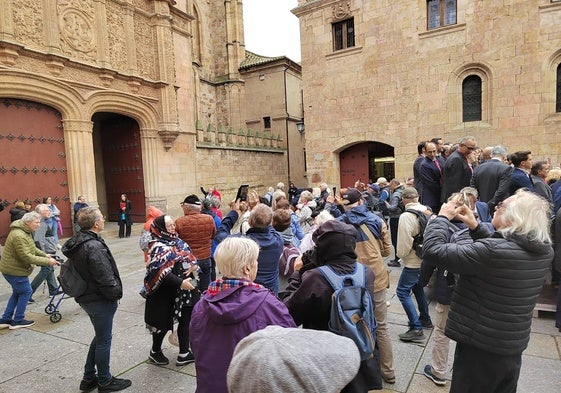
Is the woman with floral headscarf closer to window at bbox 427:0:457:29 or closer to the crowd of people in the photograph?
the crowd of people

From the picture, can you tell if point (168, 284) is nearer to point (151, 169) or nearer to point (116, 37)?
point (151, 169)

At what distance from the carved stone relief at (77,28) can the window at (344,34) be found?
10.3 meters

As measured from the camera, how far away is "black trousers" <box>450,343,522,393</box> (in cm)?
211

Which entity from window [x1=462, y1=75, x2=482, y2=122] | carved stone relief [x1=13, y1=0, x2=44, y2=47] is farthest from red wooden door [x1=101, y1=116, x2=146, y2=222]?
window [x1=462, y1=75, x2=482, y2=122]

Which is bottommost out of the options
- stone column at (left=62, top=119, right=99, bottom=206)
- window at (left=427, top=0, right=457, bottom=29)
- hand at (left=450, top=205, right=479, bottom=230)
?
hand at (left=450, top=205, right=479, bottom=230)

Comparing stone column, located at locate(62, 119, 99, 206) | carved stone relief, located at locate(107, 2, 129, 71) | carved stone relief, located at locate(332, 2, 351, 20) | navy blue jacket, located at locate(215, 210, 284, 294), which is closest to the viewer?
navy blue jacket, located at locate(215, 210, 284, 294)

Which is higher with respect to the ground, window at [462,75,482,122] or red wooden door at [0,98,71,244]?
window at [462,75,482,122]

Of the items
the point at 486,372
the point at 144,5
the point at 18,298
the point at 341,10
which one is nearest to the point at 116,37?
the point at 144,5

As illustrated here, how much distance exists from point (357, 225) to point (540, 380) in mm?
2163

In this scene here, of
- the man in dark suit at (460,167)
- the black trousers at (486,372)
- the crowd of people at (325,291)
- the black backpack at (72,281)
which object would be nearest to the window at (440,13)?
the man in dark suit at (460,167)

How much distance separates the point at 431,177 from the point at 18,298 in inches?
264

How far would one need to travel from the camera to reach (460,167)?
5.41 metres

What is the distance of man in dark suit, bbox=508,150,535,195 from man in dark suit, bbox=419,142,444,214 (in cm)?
118

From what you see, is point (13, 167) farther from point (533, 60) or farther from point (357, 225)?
point (533, 60)
